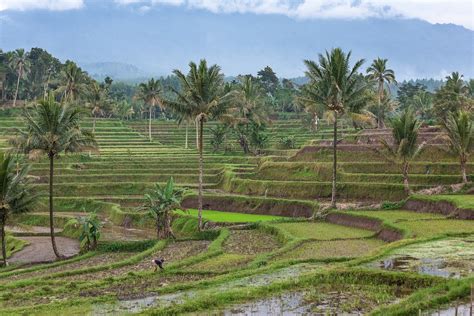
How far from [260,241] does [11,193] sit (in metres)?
11.2

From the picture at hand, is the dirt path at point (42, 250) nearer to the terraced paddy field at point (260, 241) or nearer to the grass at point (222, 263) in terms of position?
the terraced paddy field at point (260, 241)

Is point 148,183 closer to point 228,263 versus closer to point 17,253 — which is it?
point 17,253

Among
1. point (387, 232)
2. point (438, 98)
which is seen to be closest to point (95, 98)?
point (438, 98)

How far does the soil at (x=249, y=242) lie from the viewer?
2509 cm

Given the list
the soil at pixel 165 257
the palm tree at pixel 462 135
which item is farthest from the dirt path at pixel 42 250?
the palm tree at pixel 462 135

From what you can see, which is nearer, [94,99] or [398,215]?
[398,215]

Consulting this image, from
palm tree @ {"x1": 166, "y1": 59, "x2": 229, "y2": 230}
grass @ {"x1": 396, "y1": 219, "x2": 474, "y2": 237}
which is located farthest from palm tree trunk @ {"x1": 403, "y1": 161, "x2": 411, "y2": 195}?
palm tree @ {"x1": 166, "y1": 59, "x2": 229, "y2": 230}

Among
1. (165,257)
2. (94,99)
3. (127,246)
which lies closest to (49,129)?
(127,246)

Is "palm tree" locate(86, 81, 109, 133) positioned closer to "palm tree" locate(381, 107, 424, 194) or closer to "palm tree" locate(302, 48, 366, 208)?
"palm tree" locate(302, 48, 366, 208)

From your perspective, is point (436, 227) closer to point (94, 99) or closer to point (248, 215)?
point (248, 215)

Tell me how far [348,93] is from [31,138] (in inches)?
654

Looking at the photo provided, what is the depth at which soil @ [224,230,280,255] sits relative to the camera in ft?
82.3

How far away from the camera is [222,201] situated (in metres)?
41.4

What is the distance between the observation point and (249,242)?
89.5 feet
